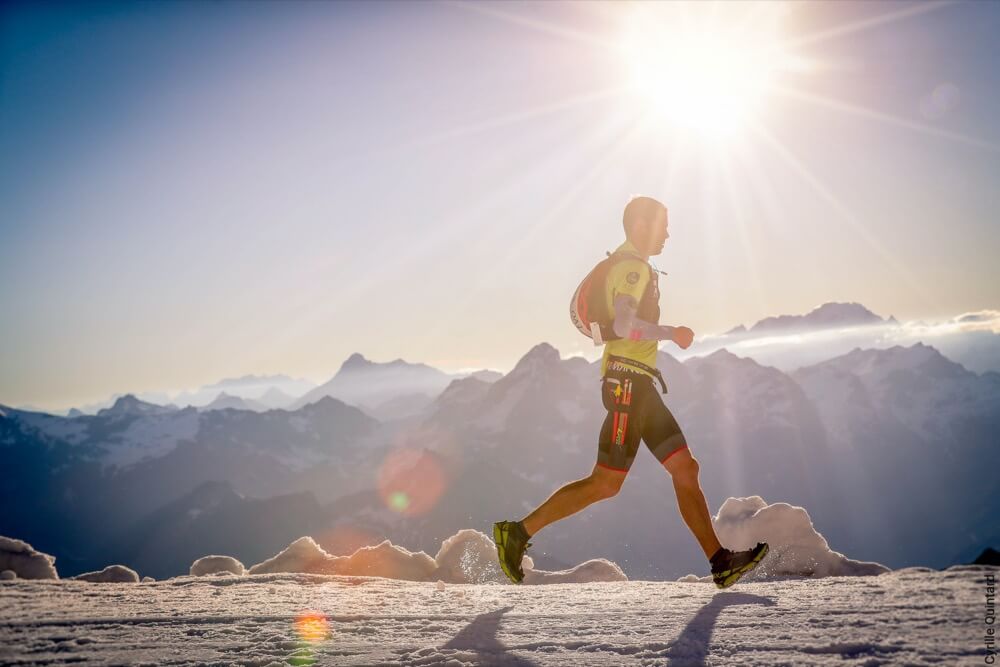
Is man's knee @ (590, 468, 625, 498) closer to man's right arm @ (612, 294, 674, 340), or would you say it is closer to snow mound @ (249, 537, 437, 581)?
man's right arm @ (612, 294, 674, 340)

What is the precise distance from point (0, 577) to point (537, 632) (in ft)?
29.6

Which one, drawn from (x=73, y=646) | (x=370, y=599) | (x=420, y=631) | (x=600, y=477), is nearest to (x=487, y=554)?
(x=370, y=599)

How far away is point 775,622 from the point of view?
454cm

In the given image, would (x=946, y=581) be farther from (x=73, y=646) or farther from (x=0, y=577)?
(x=0, y=577)

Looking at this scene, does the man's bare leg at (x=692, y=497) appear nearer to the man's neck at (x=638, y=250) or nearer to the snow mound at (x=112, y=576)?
the man's neck at (x=638, y=250)

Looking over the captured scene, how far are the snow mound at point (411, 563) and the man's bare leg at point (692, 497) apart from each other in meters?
5.53

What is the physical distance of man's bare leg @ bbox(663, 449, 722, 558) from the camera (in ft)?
20.2

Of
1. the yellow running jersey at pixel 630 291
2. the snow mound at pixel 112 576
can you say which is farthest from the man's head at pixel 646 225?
the snow mound at pixel 112 576

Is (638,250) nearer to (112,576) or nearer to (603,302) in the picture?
(603,302)

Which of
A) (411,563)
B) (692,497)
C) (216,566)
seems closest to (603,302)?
(692,497)

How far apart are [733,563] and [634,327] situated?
8.56ft

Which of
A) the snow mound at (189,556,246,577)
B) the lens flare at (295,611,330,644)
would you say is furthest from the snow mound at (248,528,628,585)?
the lens flare at (295,611,330,644)

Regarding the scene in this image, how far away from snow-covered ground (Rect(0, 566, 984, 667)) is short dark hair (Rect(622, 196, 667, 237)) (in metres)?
3.84

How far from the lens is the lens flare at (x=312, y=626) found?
15.5 feet
